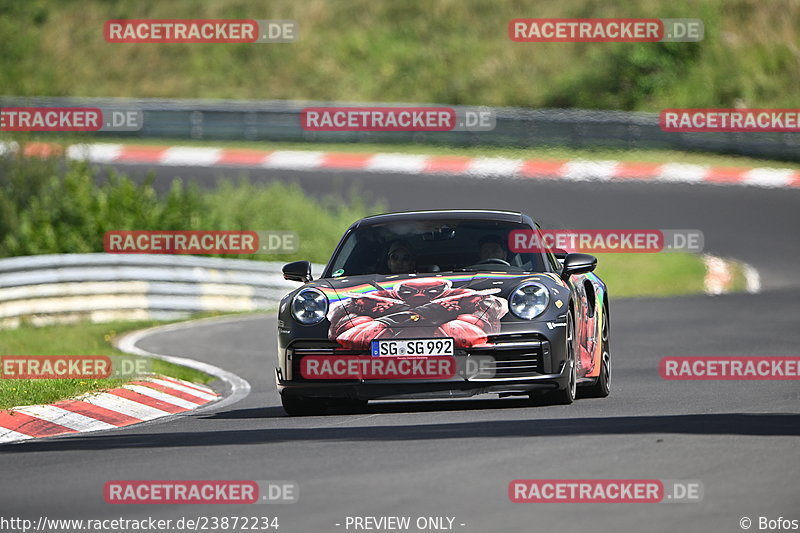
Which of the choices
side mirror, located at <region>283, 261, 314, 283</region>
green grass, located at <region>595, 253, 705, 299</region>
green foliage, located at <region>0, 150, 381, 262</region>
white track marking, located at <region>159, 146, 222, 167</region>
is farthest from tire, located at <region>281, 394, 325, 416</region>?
white track marking, located at <region>159, 146, 222, 167</region>

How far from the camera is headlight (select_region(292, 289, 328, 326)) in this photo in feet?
31.4

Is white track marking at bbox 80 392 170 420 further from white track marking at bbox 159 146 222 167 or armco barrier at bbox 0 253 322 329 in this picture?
white track marking at bbox 159 146 222 167

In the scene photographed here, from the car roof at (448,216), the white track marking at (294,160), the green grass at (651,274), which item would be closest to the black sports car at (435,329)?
the car roof at (448,216)

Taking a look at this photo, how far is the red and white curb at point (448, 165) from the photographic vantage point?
91.8 feet

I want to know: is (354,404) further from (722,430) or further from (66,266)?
(66,266)

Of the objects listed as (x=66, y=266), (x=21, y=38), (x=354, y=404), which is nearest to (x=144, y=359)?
(x=354, y=404)

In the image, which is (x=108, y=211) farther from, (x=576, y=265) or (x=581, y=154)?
(x=576, y=265)

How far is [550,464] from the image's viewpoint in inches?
283

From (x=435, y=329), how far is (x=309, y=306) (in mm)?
882

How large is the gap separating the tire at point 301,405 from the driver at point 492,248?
1429 mm

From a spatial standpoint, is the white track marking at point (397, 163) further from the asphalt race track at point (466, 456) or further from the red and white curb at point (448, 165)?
the asphalt race track at point (466, 456)

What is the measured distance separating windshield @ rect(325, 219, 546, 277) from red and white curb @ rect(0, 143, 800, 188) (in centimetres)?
1543

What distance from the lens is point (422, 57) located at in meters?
38.5

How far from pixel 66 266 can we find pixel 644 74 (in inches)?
761
